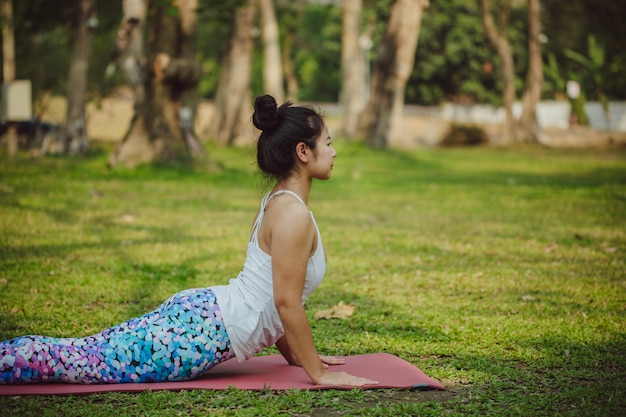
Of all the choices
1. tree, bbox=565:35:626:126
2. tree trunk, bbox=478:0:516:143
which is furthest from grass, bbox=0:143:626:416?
tree, bbox=565:35:626:126

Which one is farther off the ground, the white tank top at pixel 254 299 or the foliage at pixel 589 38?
the foliage at pixel 589 38

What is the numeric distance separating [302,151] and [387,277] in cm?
300

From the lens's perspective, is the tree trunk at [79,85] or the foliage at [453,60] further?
the foliage at [453,60]

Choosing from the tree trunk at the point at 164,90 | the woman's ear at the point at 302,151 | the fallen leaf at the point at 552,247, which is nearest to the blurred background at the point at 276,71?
the tree trunk at the point at 164,90

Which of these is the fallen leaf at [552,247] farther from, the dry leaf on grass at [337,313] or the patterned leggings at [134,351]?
the patterned leggings at [134,351]

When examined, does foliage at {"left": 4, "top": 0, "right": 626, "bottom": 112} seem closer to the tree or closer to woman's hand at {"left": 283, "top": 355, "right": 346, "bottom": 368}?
the tree

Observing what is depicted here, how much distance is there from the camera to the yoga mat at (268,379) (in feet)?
12.1

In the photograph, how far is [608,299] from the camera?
18.9ft

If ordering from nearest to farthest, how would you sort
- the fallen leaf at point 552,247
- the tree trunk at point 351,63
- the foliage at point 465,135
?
the fallen leaf at point 552,247
the tree trunk at point 351,63
the foliage at point 465,135

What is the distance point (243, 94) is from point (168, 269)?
2064 cm

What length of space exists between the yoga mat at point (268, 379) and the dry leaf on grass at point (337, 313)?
A: 1.00 metres

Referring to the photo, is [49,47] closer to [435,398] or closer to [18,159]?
[18,159]

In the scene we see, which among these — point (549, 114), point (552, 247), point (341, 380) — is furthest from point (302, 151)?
point (549, 114)

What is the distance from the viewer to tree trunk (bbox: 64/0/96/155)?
20.3m
